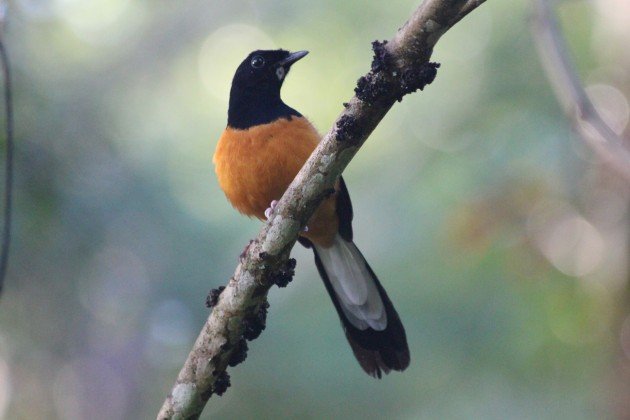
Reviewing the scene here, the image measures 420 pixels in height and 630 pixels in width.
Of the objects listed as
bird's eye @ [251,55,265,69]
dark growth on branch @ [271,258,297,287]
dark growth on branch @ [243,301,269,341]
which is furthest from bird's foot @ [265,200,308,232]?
bird's eye @ [251,55,265,69]

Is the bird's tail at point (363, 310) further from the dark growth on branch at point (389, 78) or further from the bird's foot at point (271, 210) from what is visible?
the dark growth on branch at point (389, 78)

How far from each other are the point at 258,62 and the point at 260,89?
0.79 ft

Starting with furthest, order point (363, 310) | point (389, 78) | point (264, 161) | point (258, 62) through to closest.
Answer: point (258, 62) → point (363, 310) → point (264, 161) → point (389, 78)

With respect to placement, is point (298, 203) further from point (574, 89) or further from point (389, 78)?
point (574, 89)

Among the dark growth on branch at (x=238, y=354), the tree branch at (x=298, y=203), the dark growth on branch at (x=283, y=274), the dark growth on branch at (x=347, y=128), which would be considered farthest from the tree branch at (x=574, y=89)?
the dark growth on branch at (x=238, y=354)

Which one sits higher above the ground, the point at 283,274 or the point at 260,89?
the point at 260,89

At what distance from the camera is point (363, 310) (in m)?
5.43

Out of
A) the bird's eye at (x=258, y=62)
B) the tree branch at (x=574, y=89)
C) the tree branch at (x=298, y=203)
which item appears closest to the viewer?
the tree branch at (x=298, y=203)

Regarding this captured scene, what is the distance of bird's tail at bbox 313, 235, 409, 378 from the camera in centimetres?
524

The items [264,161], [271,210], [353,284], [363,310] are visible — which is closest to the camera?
[271,210]

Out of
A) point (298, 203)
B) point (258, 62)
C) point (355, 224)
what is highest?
point (355, 224)

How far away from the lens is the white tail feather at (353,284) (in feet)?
17.7

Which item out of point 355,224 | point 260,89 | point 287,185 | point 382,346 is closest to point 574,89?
point 287,185

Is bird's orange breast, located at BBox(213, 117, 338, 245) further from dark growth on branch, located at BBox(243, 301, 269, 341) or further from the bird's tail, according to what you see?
dark growth on branch, located at BBox(243, 301, 269, 341)
